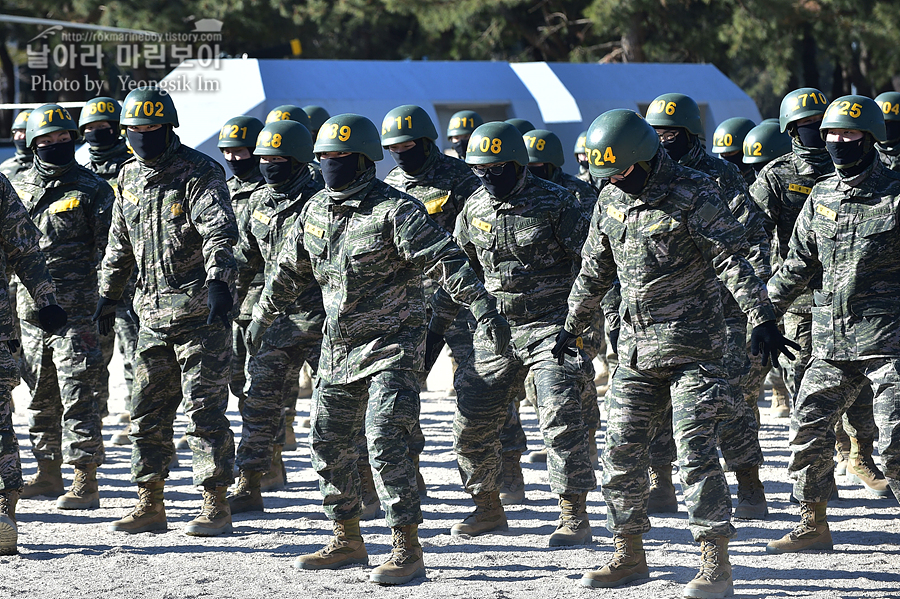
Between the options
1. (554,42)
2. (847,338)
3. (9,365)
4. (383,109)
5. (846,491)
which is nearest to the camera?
(847,338)

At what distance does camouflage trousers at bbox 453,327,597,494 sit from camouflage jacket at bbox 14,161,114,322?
107 inches

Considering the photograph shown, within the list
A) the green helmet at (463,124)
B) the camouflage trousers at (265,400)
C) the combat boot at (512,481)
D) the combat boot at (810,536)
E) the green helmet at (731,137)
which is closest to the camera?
the combat boot at (810,536)

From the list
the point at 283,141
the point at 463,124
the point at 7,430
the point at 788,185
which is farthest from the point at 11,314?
the point at 788,185

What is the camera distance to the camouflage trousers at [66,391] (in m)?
7.76

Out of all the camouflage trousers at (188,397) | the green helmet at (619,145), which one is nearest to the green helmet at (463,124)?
the camouflage trousers at (188,397)

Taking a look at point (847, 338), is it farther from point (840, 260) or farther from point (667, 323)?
point (667, 323)

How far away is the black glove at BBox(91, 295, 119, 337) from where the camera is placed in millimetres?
7281

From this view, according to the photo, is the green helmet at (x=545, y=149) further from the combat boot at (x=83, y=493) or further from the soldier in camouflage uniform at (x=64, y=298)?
the combat boot at (x=83, y=493)

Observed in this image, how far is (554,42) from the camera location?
29281 millimetres

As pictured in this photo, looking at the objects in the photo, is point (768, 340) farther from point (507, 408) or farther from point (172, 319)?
point (172, 319)

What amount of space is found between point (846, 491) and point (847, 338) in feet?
6.61

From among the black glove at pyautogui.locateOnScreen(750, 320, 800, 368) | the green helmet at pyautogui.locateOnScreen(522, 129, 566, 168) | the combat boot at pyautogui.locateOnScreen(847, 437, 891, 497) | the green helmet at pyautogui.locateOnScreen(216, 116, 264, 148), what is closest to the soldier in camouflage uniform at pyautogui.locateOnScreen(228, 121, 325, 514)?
the green helmet at pyautogui.locateOnScreen(216, 116, 264, 148)

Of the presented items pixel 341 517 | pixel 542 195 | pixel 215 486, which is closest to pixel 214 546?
pixel 215 486

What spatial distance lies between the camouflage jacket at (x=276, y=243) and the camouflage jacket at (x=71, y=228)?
3.03 feet
